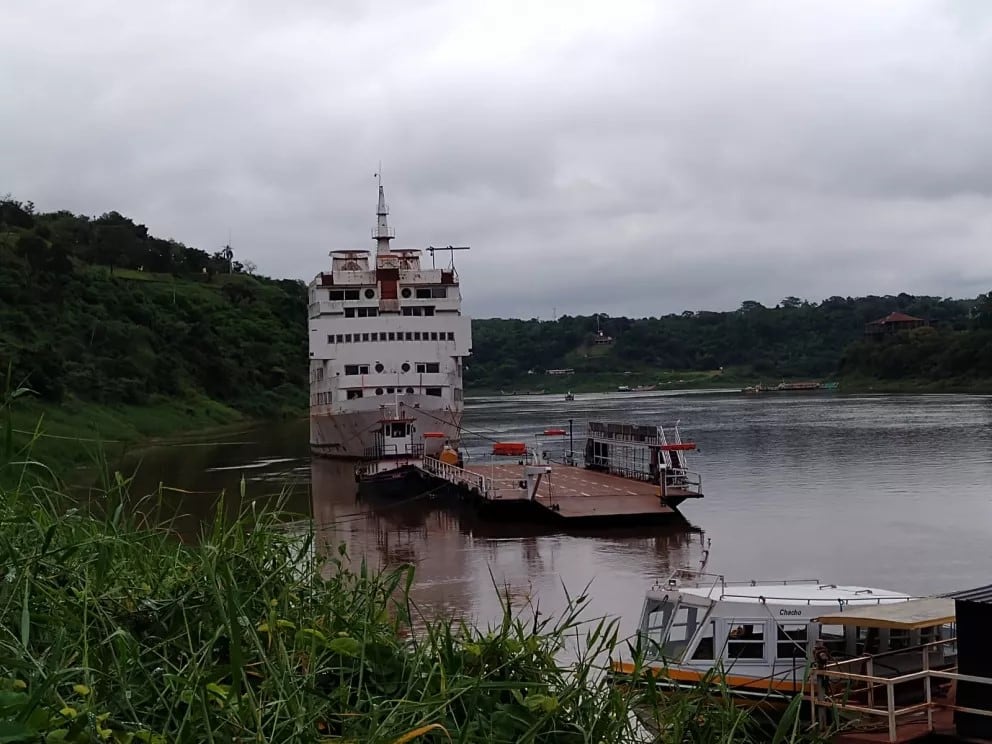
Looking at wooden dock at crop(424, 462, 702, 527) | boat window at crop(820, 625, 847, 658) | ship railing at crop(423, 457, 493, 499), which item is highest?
boat window at crop(820, 625, 847, 658)

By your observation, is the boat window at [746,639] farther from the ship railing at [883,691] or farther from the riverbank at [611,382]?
the riverbank at [611,382]

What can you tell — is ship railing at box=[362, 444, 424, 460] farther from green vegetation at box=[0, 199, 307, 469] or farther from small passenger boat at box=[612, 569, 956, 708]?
small passenger boat at box=[612, 569, 956, 708]

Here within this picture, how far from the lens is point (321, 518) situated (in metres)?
28.1

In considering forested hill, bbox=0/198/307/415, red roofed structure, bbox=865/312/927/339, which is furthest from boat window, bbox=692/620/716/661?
red roofed structure, bbox=865/312/927/339

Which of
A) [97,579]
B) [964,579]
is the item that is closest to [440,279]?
[964,579]

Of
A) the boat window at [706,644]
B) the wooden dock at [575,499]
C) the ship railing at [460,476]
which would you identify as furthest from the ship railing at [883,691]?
the ship railing at [460,476]

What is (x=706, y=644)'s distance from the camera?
1080 centimetres

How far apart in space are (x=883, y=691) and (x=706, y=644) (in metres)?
2.06

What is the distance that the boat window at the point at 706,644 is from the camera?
10.7 m

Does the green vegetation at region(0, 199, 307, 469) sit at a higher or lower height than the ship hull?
higher

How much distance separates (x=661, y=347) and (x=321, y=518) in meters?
133

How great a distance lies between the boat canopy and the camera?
914 centimetres

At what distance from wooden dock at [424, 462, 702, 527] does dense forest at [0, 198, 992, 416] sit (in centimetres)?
1176

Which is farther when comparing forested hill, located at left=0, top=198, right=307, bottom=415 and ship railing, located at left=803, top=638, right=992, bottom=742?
forested hill, located at left=0, top=198, right=307, bottom=415
